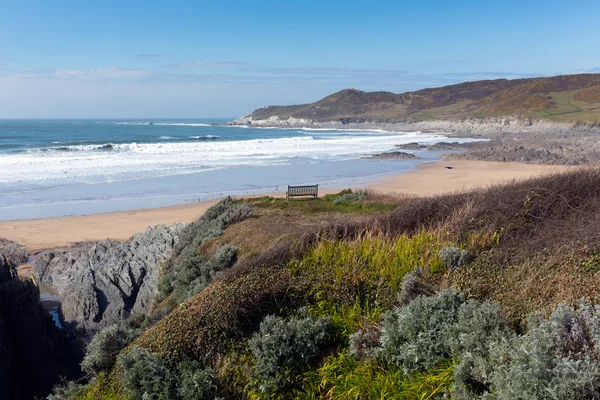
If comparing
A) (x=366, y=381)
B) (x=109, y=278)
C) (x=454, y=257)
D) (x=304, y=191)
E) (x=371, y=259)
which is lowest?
(x=109, y=278)

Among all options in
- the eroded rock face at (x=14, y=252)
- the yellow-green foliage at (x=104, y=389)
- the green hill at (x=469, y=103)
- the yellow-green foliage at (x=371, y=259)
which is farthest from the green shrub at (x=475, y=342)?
the green hill at (x=469, y=103)

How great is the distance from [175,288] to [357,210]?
5.35m

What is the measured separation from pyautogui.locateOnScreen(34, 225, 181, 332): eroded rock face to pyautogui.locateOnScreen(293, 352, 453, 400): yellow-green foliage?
7473 mm

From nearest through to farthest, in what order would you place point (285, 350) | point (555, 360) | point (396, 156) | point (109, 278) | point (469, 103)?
point (555, 360)
point (285, 350)
point (109, 278)
point (396, 156)
point (469, 103)

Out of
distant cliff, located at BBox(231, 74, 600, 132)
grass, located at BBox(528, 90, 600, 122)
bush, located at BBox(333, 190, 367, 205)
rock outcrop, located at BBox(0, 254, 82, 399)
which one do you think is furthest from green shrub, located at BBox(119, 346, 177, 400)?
grass, located at BBox(528, 90, 600, 122)

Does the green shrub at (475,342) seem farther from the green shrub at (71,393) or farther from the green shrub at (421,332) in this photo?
the green shrub at (71,393)

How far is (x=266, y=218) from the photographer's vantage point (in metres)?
11.2

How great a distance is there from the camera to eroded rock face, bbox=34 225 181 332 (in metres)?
11.9

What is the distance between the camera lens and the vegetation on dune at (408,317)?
3.66 m

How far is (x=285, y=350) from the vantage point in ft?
15.2

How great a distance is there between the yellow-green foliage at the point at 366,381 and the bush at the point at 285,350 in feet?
0.45

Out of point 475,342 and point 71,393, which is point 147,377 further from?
point 475,342

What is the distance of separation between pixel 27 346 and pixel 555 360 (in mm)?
9512

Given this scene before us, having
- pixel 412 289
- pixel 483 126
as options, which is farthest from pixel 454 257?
pixel 483 126
